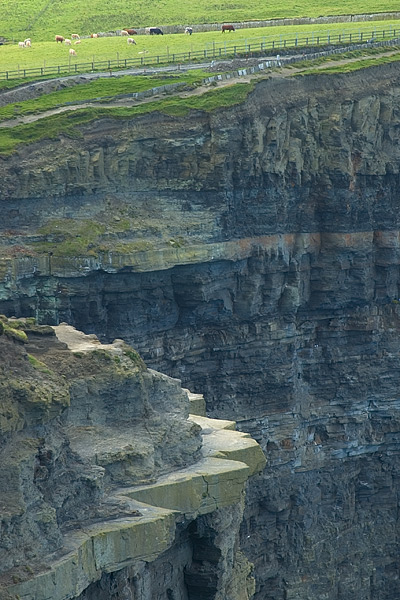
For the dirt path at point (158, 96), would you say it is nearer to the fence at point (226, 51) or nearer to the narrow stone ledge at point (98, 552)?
the fence at point (226, 51)

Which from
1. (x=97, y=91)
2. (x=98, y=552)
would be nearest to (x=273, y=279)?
(x=97, y=91)

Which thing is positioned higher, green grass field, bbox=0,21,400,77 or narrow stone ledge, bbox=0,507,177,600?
green grass field, bbox=0,21,400,77

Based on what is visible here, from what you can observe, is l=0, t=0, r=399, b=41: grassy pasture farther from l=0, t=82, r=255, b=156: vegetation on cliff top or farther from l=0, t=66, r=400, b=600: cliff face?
l=0, t=82, r=255, b=156: vegetation on cliff top

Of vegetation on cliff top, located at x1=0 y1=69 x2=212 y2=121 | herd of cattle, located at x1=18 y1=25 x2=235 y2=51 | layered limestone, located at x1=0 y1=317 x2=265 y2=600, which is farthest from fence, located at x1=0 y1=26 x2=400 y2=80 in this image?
layered limestone, located at x1=0 y1=317 x2=265 y2=600

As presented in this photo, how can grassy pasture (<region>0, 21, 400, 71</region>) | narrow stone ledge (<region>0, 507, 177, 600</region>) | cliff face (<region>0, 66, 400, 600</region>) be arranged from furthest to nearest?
grassy pasture (<region>0, 21, 400, 71</region>), cliff face (<region>0, 66, 400, 600</region>), narrow stone ledge (<region>0, 507, 177, 600</region>)

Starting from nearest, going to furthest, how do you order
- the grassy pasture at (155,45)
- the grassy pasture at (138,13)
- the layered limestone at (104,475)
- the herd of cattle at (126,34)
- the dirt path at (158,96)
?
1. the layered limestone at (104,475)
2. the dirt path at (158,96)
3. the grassy pasture at (155,45)
4. the herd of cattle at (126,34)
5. the grassy pasture at (138,13)

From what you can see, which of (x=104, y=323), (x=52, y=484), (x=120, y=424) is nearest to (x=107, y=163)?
(x=104, y=323)

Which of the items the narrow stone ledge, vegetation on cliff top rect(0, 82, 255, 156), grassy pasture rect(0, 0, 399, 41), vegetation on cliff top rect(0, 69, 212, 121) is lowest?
the narrow stone ledge

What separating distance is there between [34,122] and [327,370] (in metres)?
24.0

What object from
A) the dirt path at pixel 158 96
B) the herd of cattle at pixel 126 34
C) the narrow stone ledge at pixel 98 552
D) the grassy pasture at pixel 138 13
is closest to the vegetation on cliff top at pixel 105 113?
the dirt path at pixel 158 96

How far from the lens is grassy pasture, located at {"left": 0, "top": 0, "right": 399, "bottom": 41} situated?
6283 inches

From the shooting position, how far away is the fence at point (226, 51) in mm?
124750

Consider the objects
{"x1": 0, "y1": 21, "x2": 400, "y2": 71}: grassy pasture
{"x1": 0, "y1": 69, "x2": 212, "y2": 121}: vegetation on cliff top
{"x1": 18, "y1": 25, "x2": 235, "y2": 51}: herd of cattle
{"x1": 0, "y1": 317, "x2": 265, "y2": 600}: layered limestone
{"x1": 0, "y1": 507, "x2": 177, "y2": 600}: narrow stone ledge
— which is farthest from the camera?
{"x1": 18, "y1": 25, "x2": 235, "y2": 51}: herd of cattle

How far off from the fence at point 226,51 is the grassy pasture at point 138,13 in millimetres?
21743
